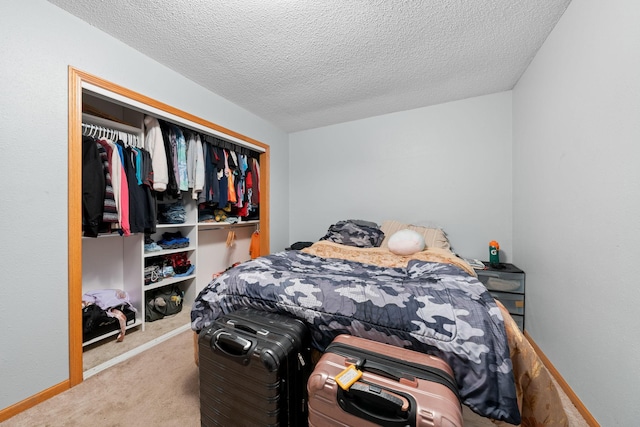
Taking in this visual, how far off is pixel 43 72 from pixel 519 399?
3.00m

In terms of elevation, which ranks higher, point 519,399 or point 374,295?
point 374,295

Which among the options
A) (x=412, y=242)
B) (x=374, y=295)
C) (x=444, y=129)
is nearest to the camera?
(x=374, y=295)

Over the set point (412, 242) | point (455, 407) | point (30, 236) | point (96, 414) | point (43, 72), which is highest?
point (43, 72)

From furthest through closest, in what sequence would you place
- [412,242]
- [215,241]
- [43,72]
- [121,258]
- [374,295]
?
[215,241]
[121,258]
[412,242]
[43,72]
[374,295]

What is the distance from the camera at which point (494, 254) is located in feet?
7.52

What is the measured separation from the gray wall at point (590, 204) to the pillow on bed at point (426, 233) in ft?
2.41

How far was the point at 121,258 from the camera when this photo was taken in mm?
2289

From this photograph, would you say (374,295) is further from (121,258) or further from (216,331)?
(121,258)

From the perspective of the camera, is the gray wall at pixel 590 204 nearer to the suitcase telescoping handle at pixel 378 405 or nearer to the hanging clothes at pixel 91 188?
the suitcase telescoping handle at pixel 378 405

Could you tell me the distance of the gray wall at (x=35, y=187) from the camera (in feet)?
4.11

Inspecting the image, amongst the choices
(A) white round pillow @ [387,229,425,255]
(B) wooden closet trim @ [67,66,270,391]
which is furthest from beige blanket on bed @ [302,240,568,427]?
(B) wooden closet trim @ [67,66,270,391]

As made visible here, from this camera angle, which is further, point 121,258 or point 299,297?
point 121,258

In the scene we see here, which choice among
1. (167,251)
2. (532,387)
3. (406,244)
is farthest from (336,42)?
(167,251)

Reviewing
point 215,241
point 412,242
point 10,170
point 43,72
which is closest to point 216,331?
point 10,170
